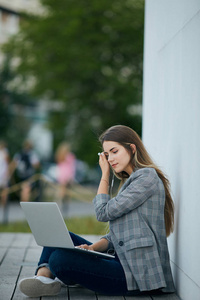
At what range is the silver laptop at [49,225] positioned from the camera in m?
3.96

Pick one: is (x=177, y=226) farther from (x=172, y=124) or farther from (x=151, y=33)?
(x=151, y=33)

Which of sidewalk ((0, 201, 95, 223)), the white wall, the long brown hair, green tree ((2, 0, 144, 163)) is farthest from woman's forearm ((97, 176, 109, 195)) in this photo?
green tree ((2, 0, 144, 163))

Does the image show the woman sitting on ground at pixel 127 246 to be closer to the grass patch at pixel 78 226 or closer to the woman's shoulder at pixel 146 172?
the woman's shoulder at pixel 146 172

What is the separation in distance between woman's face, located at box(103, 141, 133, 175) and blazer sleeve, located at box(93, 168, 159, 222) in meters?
0.17

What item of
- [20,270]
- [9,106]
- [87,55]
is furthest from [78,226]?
[9,106]

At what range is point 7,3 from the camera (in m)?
39.3

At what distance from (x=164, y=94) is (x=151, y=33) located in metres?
1.16

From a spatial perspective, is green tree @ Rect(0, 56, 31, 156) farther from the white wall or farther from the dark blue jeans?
the dark blue jeans

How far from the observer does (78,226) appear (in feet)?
33.0

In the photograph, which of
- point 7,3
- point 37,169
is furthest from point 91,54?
point 7,3

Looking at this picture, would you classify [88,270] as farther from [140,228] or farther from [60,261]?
[140,228]

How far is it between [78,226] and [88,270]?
6.01 meters

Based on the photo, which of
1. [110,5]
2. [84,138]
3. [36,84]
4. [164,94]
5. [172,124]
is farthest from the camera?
[84,138]

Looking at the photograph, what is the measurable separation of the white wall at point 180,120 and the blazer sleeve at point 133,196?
11.3 inches
